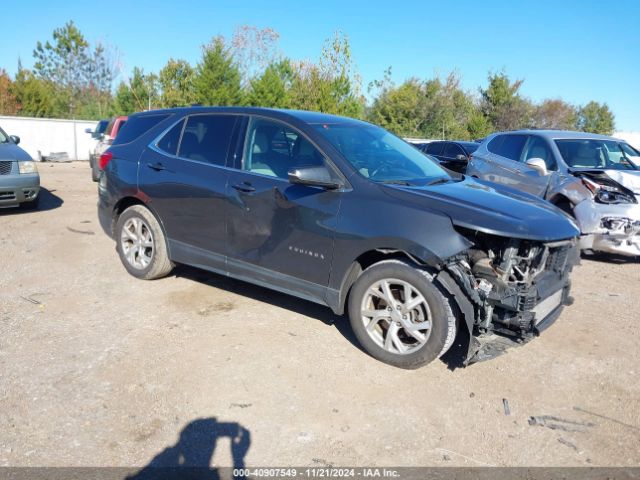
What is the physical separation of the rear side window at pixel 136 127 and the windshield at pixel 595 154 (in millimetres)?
5814

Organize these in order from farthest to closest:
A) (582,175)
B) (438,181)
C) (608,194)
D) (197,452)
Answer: (582,175), (608,194), (438,181), (197,452)

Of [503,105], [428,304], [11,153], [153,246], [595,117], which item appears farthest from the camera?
[595,117]

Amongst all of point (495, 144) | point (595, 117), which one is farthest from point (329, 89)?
point (595, 117)

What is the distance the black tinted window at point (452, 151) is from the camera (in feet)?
50.8

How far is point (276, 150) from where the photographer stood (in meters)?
4.48

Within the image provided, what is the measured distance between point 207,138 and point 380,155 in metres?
1.68

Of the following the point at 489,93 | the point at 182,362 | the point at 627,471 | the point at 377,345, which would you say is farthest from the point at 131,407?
the point at 489,93

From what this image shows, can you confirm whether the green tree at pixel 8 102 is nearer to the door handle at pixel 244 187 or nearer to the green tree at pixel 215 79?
the green tree at pixel 215 79

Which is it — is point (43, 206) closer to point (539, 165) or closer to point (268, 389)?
point (268, 389)

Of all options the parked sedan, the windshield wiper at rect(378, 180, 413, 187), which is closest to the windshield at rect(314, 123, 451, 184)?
the windshield wiper at rect(378, 180, 413, 187)

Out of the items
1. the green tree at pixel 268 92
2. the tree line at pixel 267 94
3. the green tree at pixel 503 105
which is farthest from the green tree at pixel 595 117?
the green tree at pixel 268 92

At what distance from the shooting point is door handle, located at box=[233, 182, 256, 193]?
174 inches

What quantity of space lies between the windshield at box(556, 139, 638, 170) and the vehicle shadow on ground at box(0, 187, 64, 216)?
9.06 meters

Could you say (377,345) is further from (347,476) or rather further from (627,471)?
(627,471)
